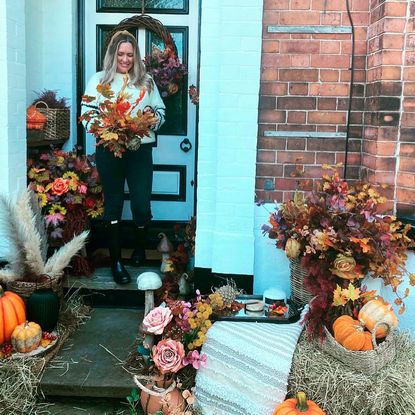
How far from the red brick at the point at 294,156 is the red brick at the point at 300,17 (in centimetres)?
79

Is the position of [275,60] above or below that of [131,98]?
above

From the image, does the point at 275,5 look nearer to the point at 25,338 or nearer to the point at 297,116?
the point at 297,116

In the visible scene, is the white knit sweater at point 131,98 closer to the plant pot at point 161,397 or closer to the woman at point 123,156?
the woman at point 123,156

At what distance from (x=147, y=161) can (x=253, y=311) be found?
1394mm

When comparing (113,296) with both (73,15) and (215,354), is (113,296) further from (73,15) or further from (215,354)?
(73,15)

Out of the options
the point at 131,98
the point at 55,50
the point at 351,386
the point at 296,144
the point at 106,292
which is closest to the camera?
the point at 351,386

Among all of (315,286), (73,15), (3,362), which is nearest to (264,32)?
(315,286)

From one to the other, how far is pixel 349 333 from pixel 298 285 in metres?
0.67

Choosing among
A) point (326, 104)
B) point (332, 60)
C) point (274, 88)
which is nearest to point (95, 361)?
point (274, 88)

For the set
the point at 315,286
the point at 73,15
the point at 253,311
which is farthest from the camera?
the point at 73,15

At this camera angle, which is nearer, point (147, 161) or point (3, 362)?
point (3, 362)

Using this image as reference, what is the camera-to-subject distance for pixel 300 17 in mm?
3721

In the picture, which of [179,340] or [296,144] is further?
[296,144]

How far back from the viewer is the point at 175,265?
4391 mm
